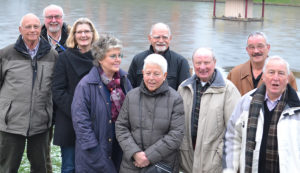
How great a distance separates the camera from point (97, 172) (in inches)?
149

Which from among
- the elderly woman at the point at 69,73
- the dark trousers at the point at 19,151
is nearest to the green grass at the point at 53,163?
the dark trousers at the point at 19,151

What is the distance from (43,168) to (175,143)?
182cm

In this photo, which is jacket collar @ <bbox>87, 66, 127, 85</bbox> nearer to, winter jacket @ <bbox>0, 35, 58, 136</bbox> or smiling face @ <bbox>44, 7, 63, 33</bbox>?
winter jacket @ <bbox>0, 35, 58, 136</bbox>

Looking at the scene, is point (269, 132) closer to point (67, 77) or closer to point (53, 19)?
point (67, 77)

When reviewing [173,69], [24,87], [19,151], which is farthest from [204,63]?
[19,151]

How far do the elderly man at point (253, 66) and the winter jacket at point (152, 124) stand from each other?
103cm

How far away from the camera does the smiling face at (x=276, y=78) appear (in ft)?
10.5

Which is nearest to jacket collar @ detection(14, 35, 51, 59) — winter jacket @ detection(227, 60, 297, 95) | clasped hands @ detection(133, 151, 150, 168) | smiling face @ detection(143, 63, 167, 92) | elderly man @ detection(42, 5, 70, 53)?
elderly man @ detection(42, 5, 70, 53)

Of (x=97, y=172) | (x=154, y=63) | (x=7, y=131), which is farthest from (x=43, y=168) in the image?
(x=154, y=63)

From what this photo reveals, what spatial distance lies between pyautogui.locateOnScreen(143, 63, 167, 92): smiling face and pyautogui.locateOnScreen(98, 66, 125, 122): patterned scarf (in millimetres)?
367

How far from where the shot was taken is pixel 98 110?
3.74 meters

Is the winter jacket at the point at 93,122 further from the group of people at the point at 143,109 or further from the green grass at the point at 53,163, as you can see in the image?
the green grass at the point at 53,163

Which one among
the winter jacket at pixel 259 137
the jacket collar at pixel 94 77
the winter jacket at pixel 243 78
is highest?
the jacket collar at pixel 94 77

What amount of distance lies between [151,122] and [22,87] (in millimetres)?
1503
